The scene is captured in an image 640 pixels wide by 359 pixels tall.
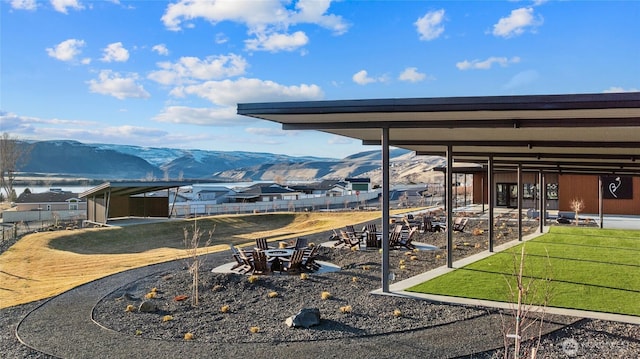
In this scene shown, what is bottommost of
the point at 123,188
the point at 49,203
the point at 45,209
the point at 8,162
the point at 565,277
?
the point at 565,277

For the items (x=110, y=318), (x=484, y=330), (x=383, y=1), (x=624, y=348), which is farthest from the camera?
(x=383, y=1)

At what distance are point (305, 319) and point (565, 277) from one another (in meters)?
6.31

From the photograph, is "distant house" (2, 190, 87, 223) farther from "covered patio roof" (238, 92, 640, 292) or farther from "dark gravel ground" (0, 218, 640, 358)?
"covered patio roof" (238, 92, 640, 292)

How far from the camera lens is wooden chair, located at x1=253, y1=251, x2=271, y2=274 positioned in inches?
433

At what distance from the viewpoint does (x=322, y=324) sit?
7023 millimetres

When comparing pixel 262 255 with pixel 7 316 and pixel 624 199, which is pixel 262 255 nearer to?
pixel 7 316

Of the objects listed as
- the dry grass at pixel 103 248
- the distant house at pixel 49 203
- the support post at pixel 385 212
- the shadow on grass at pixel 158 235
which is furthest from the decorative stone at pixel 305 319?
the distant house at pixel 49 203

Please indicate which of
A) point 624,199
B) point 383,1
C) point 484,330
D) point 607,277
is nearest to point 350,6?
point 383,1

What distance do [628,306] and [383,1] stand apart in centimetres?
1040

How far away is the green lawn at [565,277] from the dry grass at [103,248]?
8485 mm

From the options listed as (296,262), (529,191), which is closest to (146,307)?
(296,262)

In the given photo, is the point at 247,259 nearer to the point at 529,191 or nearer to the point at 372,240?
the point at 372,240

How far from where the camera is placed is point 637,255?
514 inches

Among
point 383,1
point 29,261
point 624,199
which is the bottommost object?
point 29,261
